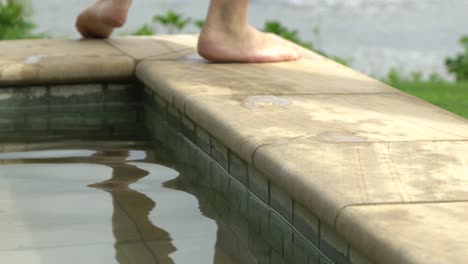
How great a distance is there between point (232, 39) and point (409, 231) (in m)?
1.91

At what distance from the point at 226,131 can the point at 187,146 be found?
50cm

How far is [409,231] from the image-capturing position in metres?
1.77

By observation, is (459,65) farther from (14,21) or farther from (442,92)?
(14,21)

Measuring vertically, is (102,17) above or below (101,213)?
above

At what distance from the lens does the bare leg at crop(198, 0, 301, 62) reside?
3.55 metres

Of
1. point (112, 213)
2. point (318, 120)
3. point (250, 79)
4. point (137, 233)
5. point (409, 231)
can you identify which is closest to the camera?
point (409, 231)

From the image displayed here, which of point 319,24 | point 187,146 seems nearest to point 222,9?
point 187,146

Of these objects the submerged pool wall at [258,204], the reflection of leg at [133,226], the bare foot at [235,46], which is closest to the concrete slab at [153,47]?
the bare foot at [235,46]

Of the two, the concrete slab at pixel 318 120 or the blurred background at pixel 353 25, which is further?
the blurred background at pixel 353 25

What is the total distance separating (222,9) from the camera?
140 inches

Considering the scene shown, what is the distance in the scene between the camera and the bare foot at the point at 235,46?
11.7 feet

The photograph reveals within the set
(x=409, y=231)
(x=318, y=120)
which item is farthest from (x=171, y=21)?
(x=409, y=231)

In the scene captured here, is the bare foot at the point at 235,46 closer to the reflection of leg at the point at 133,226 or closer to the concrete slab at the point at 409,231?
the reflection of leg at the point at 133,226

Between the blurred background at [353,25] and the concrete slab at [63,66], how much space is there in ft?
5.04
